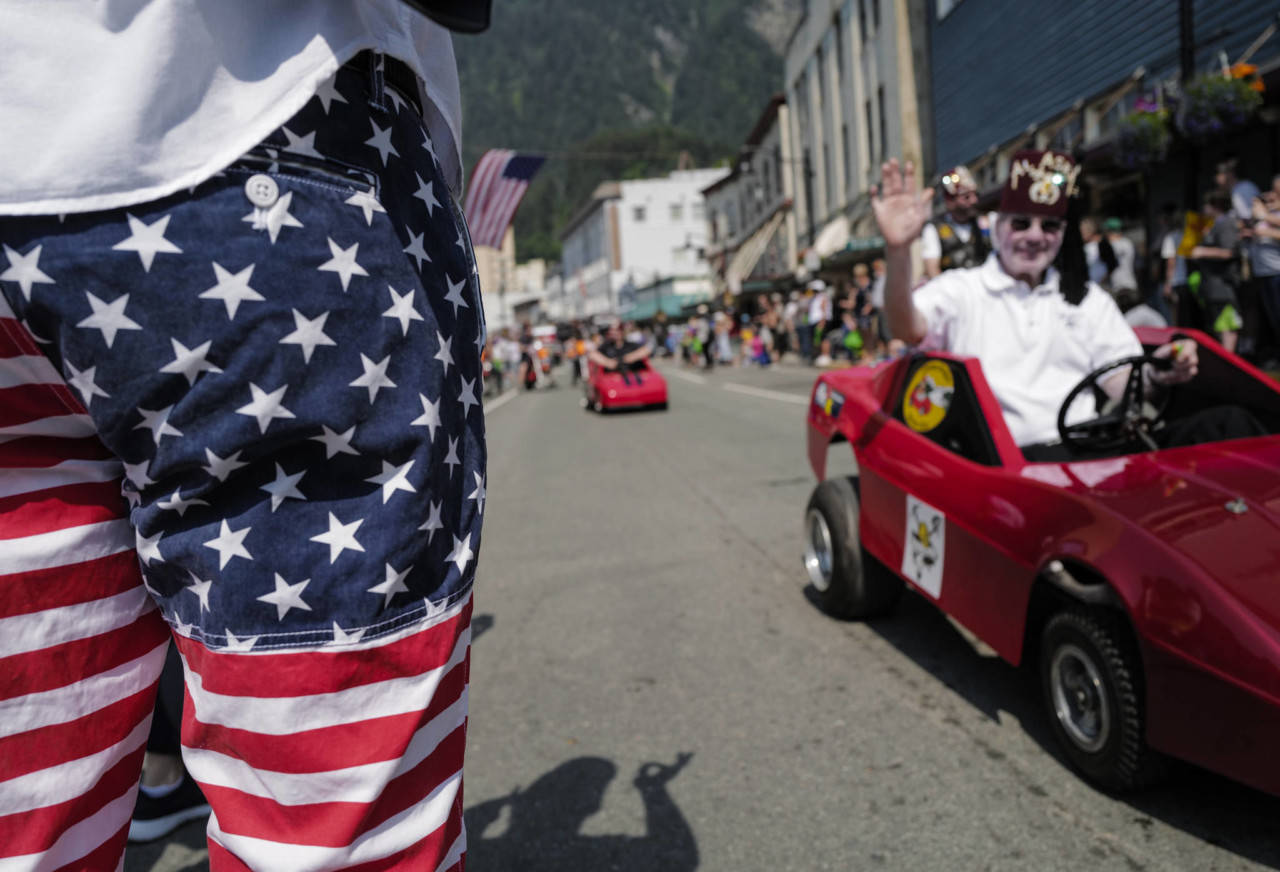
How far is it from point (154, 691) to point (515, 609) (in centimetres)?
327

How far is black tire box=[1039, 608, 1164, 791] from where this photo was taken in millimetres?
2143

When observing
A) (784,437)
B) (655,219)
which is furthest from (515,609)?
(655,219)

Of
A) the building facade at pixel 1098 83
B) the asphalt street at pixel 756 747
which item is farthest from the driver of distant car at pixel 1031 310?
the building facade at pixel 1098 83

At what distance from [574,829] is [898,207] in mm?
1938

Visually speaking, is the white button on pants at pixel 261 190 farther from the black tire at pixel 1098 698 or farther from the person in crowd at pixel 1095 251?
the person in crowd at pixel 1095 251

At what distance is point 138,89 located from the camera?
0.87 m

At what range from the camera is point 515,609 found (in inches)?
169

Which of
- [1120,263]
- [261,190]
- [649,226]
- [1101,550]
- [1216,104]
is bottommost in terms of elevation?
[1101,550]

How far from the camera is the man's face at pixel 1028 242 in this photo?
354 centimetres

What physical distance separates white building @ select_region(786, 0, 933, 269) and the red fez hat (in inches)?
733

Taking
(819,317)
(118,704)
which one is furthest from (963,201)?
(819,317)

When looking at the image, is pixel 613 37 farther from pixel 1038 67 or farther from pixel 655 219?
pixel 1038 67

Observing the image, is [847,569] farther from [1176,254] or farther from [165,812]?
[1176,254]

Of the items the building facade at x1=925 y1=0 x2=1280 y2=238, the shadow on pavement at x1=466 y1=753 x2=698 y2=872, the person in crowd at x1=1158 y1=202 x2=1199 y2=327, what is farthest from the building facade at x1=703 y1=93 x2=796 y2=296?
the shadow on pavement at x1=466 y1=753 x2=698 y2=872
